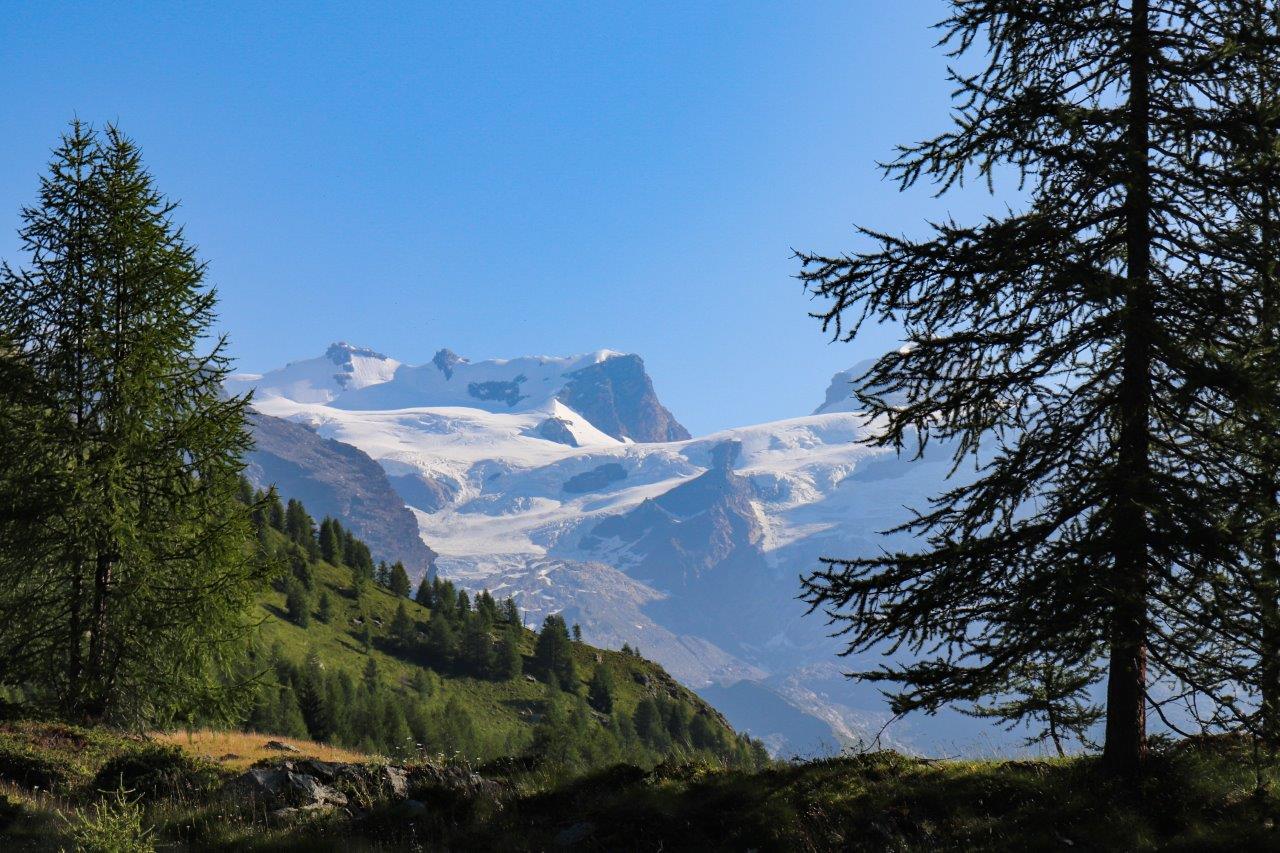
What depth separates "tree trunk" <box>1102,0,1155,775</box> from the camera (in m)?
8.92

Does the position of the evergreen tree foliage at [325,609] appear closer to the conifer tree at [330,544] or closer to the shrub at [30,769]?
the conifer tree at [330,544]

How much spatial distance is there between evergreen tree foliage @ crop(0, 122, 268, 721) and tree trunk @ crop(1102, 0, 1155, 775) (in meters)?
16.1

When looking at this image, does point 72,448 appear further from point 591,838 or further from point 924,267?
point 924,267

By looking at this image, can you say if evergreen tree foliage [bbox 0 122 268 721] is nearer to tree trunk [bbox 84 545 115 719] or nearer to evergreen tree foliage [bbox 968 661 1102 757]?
tree trunk [bbox 84 545 115 719]

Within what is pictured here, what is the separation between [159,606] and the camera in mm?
17719

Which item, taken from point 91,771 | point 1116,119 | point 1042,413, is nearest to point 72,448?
point 91,771

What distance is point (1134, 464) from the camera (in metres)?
9.48

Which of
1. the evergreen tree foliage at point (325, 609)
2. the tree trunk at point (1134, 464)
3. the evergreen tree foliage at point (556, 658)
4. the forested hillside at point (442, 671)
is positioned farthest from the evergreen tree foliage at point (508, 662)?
the tree trunk at point (1134, 464)

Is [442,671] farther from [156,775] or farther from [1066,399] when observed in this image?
[1066,399]

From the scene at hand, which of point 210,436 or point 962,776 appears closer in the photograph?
point 962,776

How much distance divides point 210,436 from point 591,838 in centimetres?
1236

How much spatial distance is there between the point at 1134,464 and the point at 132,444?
56.1 ft

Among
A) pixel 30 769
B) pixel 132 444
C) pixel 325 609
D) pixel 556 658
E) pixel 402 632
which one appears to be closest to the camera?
pixel 30 769

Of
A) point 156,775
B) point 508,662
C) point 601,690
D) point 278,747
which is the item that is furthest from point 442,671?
point 156,775
